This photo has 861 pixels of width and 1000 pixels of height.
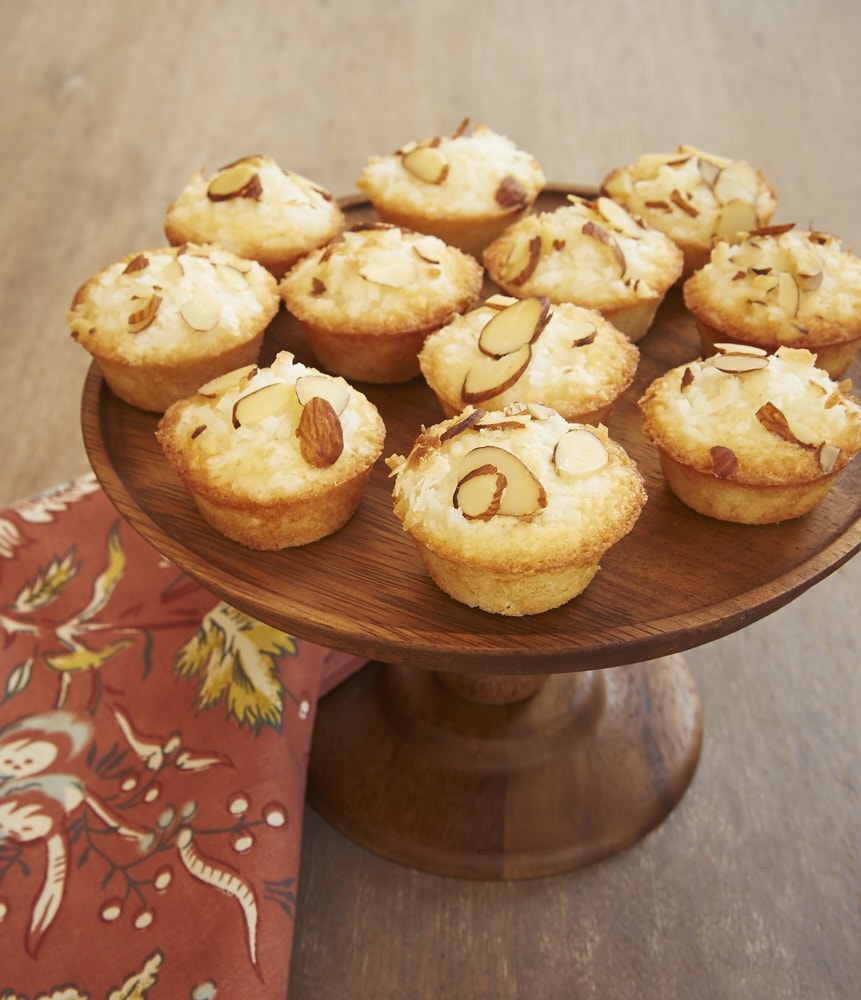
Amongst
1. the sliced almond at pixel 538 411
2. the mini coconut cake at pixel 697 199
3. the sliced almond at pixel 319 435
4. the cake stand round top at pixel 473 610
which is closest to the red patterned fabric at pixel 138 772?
the cake stand round top at pixel 473 610

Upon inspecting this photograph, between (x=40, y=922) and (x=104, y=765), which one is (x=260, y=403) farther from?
(x=40, y=922)

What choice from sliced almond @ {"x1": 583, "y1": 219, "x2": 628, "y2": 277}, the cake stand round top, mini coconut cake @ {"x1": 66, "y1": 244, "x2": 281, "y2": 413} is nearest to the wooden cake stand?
the cake stand round top

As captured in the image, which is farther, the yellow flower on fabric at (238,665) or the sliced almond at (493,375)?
the yellow flower on fabric at (238,665)

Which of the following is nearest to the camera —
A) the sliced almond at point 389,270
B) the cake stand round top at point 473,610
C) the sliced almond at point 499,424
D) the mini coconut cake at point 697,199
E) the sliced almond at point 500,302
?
the cake stand round top at point 473,610

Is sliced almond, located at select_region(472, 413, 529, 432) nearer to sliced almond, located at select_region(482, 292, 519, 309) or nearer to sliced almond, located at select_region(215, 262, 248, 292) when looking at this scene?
sliced almond, located at select_region(482, 292, 519, 309)

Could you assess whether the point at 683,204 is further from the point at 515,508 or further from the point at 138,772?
the point at 138,772

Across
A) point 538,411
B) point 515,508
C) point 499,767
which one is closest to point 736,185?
point 538,411

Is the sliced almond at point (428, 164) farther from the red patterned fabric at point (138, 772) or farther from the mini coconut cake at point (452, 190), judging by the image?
the red patterned fabric at point (138, 772)

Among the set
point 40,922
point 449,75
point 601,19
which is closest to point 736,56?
point 601,19
